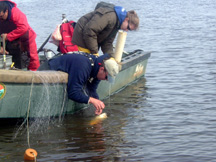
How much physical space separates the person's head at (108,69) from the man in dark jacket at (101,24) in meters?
0.98

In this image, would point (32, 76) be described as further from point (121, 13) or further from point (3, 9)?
point (121, 13)

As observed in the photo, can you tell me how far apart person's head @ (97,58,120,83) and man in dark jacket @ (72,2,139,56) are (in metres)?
0.98

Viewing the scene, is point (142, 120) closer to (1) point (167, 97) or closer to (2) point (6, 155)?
(1) point (167, 97)

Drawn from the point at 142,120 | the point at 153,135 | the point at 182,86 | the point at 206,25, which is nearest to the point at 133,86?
the point at 182,86

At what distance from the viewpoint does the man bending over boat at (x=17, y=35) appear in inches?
297

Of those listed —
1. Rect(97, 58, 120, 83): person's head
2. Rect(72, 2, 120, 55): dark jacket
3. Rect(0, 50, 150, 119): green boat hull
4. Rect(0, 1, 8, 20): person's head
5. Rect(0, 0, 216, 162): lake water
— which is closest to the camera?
Rect(0, 0, 216, 162): lake water

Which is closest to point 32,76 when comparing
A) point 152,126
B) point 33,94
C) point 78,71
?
point 33,94

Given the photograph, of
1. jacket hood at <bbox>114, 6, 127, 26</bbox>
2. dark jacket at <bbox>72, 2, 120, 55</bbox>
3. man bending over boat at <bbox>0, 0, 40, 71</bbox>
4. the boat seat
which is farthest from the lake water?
jacket hood at <bbox>114, 6, 127, 26</bbox>

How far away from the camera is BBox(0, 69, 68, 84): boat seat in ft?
19.9

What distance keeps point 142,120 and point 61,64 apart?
1747 millimetres

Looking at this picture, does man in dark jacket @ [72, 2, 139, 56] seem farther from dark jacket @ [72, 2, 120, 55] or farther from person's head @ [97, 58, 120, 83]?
person's head @ [97, 58, 120, 83]

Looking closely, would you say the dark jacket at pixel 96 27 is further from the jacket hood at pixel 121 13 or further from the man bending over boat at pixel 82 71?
the man bending over boat at pixel 82 71

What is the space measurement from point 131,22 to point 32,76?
185 centimetres

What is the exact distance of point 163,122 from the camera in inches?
294
